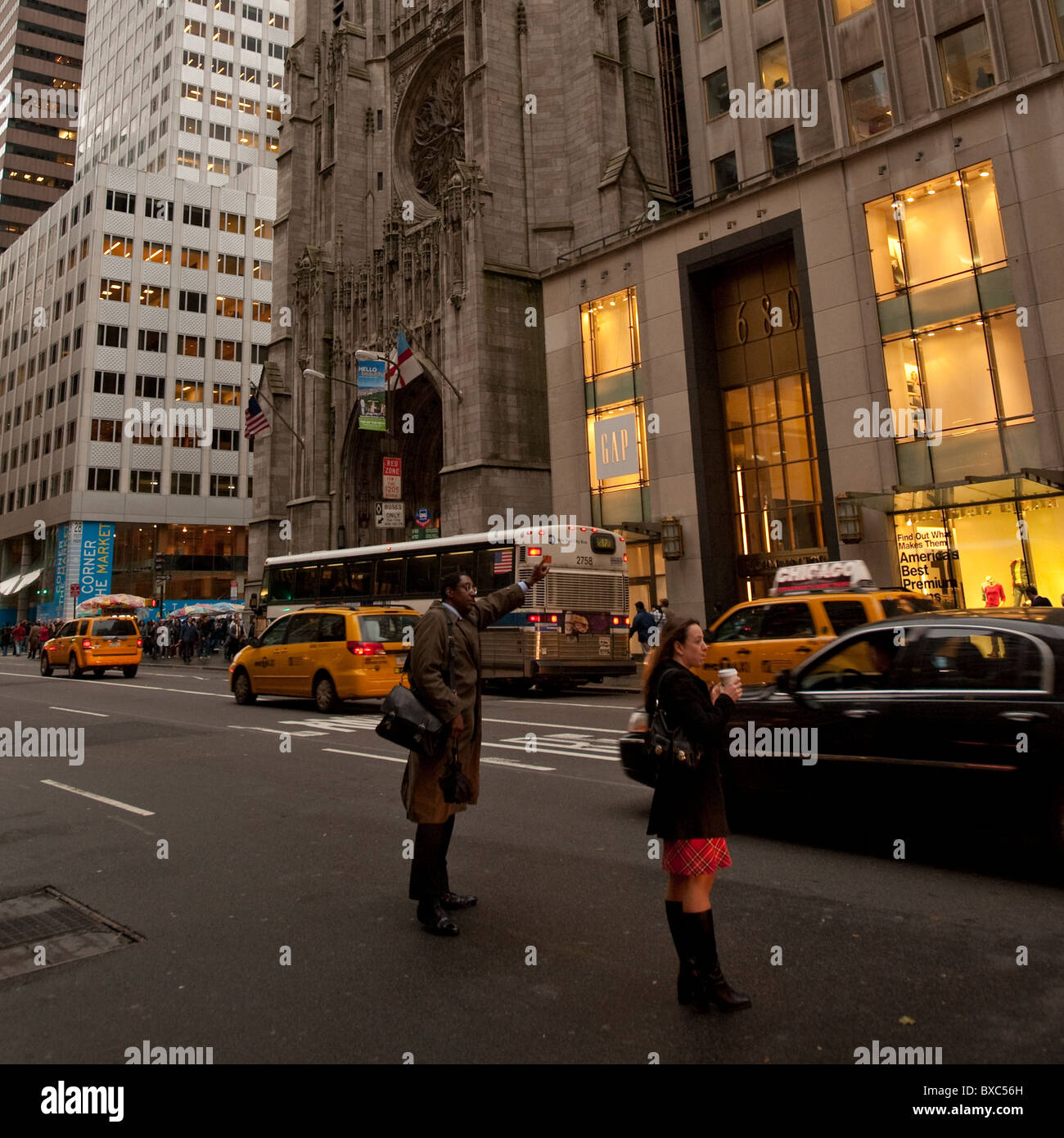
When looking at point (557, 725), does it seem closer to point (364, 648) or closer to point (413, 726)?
point (364, 648)

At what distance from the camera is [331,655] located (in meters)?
14.2

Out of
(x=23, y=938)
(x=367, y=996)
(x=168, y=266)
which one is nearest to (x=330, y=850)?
(x=23, y=938)

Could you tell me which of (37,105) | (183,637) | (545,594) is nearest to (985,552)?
(545,594)

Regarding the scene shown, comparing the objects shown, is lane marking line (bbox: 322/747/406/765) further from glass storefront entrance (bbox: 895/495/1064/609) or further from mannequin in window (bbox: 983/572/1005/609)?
mannequin in window (bbox: 983/572/1005/609)

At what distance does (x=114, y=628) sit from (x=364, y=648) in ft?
50.3

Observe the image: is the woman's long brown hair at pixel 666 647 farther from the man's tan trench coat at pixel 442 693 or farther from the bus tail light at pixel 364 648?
the bus tail light at pixel 364 648

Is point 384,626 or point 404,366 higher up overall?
point 404,366

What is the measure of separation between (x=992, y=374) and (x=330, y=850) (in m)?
18.8

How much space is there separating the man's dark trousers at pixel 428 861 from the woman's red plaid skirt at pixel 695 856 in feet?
4.99

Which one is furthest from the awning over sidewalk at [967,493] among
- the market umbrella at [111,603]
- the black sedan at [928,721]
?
the market umbrella at [111,603]

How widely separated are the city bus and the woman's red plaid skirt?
13.1m

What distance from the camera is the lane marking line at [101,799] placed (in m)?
7.19

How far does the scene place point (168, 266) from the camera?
59.9 m

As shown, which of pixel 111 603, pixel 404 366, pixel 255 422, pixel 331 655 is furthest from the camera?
pixel 111 603
